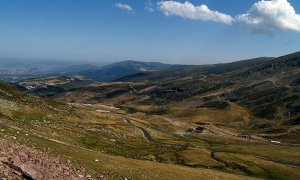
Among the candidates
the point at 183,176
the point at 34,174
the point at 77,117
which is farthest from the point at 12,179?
the point at 77,117

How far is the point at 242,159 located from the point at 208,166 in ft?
70.1

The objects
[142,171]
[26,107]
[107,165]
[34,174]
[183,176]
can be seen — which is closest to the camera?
[34,174]

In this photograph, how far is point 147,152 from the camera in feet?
335

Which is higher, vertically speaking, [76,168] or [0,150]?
[0,150]

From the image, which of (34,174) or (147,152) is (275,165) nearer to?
(147,152)

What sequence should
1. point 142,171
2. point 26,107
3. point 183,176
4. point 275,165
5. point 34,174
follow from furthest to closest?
point 275,165 < point 26,107 < point 183,176 < point 142,171 < point 34,174

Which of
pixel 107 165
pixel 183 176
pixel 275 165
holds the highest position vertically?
pixel 107 165

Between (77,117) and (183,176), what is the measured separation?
92.9 m

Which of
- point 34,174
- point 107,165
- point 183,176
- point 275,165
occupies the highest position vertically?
point 34,174

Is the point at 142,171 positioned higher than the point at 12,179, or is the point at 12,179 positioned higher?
the point at 12,179

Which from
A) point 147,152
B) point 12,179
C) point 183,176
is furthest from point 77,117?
point 12,179

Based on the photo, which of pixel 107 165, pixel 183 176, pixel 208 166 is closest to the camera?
pixel 107 165

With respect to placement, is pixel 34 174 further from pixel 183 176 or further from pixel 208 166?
pixel 208 166

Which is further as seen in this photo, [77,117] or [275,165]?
[77,117]
